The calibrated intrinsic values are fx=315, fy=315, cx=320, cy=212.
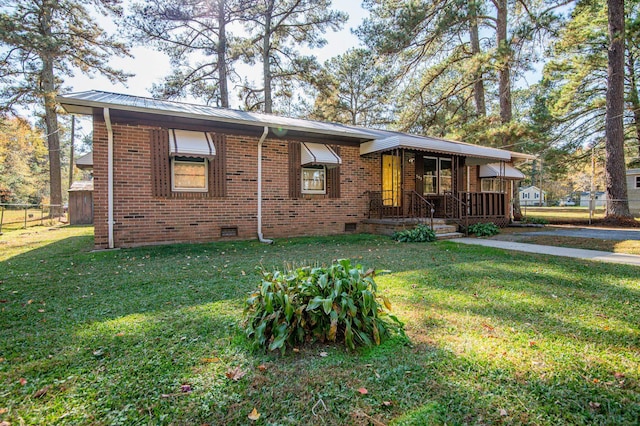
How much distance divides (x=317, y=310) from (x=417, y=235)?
660 cm

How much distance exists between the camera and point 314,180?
9773 millimetres

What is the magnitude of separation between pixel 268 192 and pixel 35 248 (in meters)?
5.66

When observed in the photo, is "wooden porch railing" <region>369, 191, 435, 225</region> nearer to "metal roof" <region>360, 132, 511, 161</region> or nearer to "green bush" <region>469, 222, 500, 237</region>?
"green bush" <region>469, 222, 500, 237</region>

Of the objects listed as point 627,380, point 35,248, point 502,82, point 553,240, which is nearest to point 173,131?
point 35,248

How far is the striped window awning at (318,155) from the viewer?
29.2ft

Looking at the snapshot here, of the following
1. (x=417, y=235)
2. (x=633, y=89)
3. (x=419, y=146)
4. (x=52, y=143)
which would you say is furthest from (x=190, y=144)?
(x=633, y=89)

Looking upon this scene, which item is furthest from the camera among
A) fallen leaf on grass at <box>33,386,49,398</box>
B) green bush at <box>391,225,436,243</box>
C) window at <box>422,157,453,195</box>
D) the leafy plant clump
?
window at <box>422,157,453,195</box>

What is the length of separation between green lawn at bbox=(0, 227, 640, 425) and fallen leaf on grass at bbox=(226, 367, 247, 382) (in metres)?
0.02

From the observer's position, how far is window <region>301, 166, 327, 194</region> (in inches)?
378

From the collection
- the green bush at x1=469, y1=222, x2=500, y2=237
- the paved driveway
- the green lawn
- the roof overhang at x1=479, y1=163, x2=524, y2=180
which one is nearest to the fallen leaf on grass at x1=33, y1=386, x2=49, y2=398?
the green lawn

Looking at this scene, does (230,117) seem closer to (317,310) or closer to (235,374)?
(317,310)

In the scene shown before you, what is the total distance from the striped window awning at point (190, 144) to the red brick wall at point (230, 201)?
61cm

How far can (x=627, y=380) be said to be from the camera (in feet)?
6.14

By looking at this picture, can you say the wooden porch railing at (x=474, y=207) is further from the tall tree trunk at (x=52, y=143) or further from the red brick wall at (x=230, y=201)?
the tall tree trunk at (x=52, y=143)
